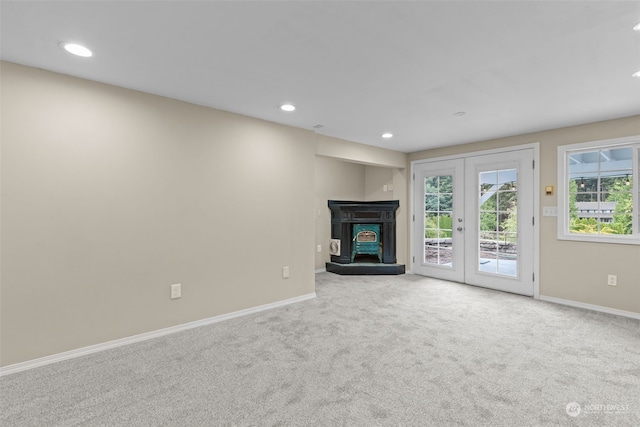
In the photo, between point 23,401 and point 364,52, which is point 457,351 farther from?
point 23,401

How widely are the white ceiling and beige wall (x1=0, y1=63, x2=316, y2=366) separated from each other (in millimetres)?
262

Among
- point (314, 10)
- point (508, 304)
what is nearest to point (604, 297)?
point (508, 304)

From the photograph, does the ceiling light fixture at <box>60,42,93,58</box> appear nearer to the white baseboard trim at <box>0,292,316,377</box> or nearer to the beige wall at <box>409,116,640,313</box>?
the white baseboard trim at <box>0,292,316,377</box>

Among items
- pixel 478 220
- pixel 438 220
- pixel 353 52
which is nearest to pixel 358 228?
pixel 438 220

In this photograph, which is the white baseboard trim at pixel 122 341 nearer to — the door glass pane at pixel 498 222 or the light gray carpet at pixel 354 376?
the light gray carpet at pixel 354 376

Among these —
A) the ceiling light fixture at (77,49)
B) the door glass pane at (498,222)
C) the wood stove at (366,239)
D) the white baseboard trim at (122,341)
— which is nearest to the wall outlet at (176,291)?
the white baseboard trim at (122,341)

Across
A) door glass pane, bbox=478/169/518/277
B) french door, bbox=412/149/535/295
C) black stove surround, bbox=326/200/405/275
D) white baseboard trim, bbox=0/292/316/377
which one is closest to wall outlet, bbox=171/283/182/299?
white baseboard trim, bbox=0/292/316/377

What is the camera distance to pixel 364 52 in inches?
82.3

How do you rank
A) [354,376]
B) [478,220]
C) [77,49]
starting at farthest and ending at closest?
[478,220], [354,376], [77,49]

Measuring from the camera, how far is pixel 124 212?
270 centimetres

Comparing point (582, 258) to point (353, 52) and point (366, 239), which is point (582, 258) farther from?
point (353, 52)

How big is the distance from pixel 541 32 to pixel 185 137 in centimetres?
285

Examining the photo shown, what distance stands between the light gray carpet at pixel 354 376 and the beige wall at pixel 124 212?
29 centimetres

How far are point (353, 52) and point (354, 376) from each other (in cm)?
217
